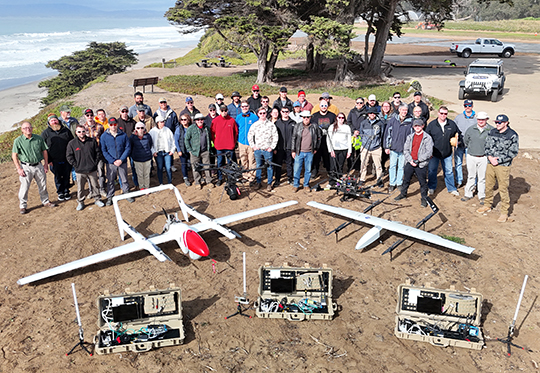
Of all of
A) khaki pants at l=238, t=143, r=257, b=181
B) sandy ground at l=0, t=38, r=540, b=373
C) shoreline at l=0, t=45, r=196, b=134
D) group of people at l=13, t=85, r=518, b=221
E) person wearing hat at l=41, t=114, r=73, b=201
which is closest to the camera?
sandy ground at l=0, t=38, r=540, b=373

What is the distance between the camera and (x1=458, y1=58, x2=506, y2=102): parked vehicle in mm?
23197

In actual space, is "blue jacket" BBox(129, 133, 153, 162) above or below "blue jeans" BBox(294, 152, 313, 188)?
above

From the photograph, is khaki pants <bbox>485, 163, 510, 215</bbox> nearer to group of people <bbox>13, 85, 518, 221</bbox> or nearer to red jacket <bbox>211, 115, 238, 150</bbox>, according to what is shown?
group of people <bbox>13, 85, 518, 221</bbox>

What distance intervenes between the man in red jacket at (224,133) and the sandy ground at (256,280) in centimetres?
121

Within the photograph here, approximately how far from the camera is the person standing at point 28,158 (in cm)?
1027

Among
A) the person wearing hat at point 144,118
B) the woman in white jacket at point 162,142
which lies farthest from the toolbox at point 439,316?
the person wearing hat at point 144,118

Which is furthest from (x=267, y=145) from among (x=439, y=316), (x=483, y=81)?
(x=483, y=81)

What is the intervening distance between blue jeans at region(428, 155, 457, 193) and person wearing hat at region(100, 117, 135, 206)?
827 centimetres

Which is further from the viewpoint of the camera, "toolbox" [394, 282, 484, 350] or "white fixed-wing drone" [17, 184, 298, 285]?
"white fixed-wing drone" [17, 184, 298, 285]

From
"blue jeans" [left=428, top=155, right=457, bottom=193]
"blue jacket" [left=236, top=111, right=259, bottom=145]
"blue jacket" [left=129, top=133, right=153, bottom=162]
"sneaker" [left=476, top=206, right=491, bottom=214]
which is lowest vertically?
"sneaker" [left=476, top=206, right=491, bottom=214]

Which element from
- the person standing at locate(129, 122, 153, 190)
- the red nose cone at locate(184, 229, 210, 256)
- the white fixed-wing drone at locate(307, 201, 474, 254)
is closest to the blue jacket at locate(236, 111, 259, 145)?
the person standing at locate(129, 122, 153, 190)

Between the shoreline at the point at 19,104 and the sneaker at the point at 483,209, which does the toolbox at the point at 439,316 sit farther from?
the shoreline at the point at 19,104

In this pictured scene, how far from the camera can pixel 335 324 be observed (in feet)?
22.4

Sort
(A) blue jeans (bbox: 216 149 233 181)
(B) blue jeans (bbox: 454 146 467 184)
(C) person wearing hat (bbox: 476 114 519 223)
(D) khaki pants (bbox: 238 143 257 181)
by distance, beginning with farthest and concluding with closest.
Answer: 1. (D) khaki pants (bbox: 238 143 257 181)
2. (B) blue jeans (bbox: 454 146 467 184)
3. (A) blue jeans (bbox: 216 149 233 181)
4. (C) person wearing hat (bbox: 476 114 519 223)
